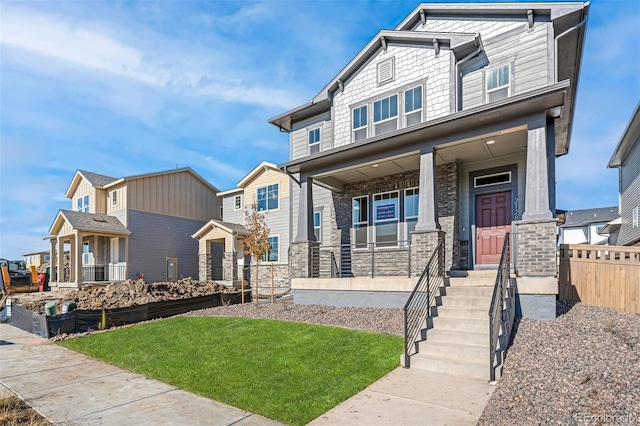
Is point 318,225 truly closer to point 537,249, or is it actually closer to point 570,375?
point 537,249

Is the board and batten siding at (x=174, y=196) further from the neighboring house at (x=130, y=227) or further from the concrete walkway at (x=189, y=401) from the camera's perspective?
the concrete walkway at (x=189, y=401)

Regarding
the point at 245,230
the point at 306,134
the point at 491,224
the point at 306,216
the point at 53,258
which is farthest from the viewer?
the point at 53,258

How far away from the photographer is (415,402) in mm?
4609

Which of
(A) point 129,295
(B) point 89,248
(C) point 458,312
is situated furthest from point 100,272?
(C) point 458,312

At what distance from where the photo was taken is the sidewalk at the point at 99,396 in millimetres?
4500

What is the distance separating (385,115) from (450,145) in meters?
3.08

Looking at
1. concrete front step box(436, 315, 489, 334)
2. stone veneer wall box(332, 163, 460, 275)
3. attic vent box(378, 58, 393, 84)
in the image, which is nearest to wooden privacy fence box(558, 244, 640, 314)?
stone veneer wall box(332, 163, 460, 275)

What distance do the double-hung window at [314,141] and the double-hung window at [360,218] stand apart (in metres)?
2.87

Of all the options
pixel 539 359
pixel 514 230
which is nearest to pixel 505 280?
pixel 539 359

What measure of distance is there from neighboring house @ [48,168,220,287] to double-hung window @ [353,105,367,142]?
49.2ft

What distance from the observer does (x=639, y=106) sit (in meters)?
15.0

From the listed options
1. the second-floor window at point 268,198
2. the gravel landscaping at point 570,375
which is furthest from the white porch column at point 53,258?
the gravel landscaping at point 570,375

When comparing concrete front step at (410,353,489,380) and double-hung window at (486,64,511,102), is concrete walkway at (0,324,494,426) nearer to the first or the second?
concrete front step at (410,353,489,380)

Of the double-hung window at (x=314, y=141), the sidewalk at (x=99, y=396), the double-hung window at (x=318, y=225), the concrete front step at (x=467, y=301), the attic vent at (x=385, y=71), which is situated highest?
the attic vent at (x=385, y=71)
